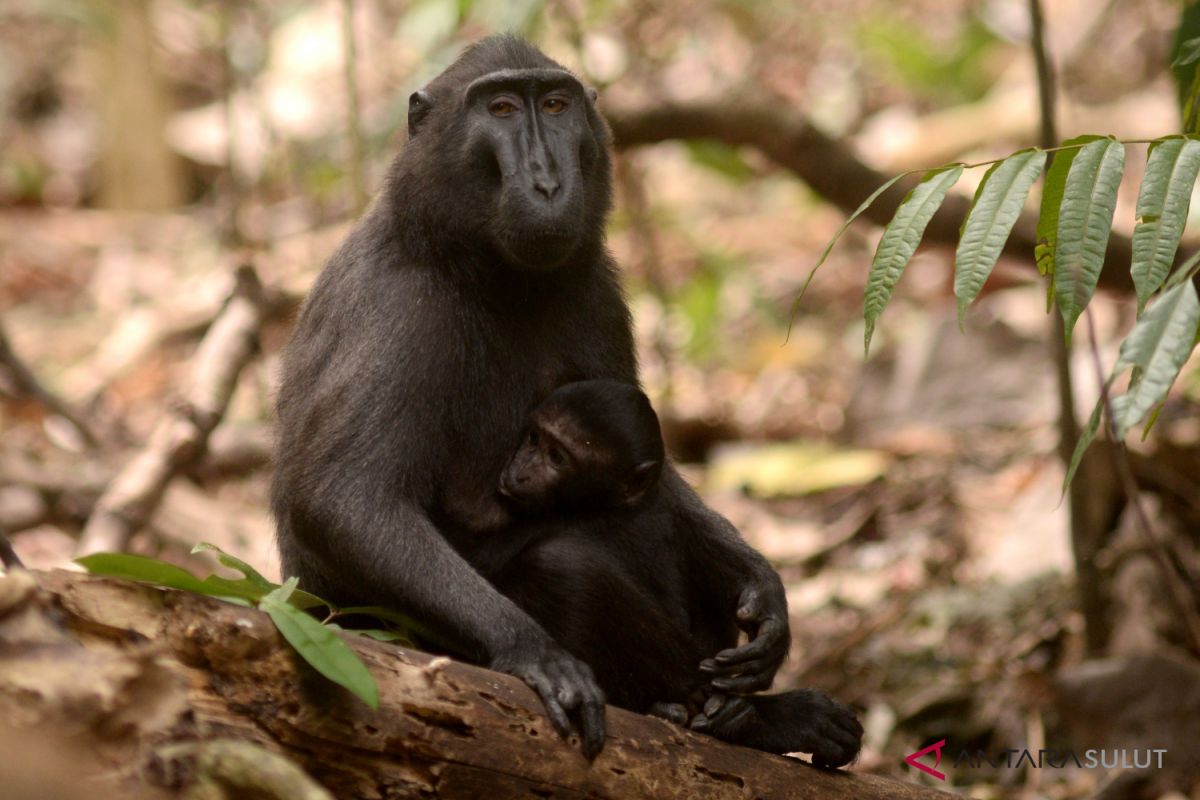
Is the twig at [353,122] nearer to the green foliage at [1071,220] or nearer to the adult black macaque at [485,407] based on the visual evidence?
the adult black macaque at [485,407]

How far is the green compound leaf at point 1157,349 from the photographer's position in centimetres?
258

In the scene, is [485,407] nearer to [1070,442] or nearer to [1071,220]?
[1071,220]

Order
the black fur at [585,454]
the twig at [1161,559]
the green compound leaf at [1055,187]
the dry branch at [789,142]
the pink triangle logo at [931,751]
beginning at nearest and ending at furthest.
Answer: the green compound leaf at [1055,187], the black fur at [585,454], the twig at [1161,559], the pink triangle logo at [931,751], the dry branch at [789,142]

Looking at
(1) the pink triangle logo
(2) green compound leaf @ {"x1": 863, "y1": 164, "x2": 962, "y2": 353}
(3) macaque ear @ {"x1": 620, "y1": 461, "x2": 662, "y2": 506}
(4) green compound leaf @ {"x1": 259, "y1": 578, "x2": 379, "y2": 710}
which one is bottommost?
(1) the pink triangle logo

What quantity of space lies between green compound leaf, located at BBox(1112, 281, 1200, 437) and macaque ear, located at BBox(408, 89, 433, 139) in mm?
3121

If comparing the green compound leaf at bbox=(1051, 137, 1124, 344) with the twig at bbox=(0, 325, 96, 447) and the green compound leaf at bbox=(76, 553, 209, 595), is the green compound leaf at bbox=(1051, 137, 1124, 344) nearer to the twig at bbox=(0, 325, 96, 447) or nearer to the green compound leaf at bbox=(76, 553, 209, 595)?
the green compound leaf at bbox=(76, 553, 209, 595)

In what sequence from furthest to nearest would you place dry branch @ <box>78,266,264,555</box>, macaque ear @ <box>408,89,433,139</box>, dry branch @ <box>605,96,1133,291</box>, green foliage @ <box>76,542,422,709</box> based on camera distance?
dry branch @ <box>605,96,1133,291</box>, dry branch @ <box>78,266,264,555</box>, macaque ear @ <box>408,89,433,139</box>, green foliage @ <box>76,542,422,709</box>

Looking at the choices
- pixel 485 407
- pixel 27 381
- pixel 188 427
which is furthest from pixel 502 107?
pixel 27 381

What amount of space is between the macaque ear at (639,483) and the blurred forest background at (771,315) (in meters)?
1.71

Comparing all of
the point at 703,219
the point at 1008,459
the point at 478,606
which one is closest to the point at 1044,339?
the point at 1008,459

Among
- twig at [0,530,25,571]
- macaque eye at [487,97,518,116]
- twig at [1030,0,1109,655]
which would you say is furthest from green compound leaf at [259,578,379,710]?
twig at [1030,0,1109,655]

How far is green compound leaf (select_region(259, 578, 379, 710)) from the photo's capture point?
10.6ft

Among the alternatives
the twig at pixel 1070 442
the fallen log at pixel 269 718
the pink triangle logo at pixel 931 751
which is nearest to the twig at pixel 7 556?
the fallen log at pixel 269 718

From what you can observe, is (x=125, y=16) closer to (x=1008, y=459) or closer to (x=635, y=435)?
(x=1008, y=459)
